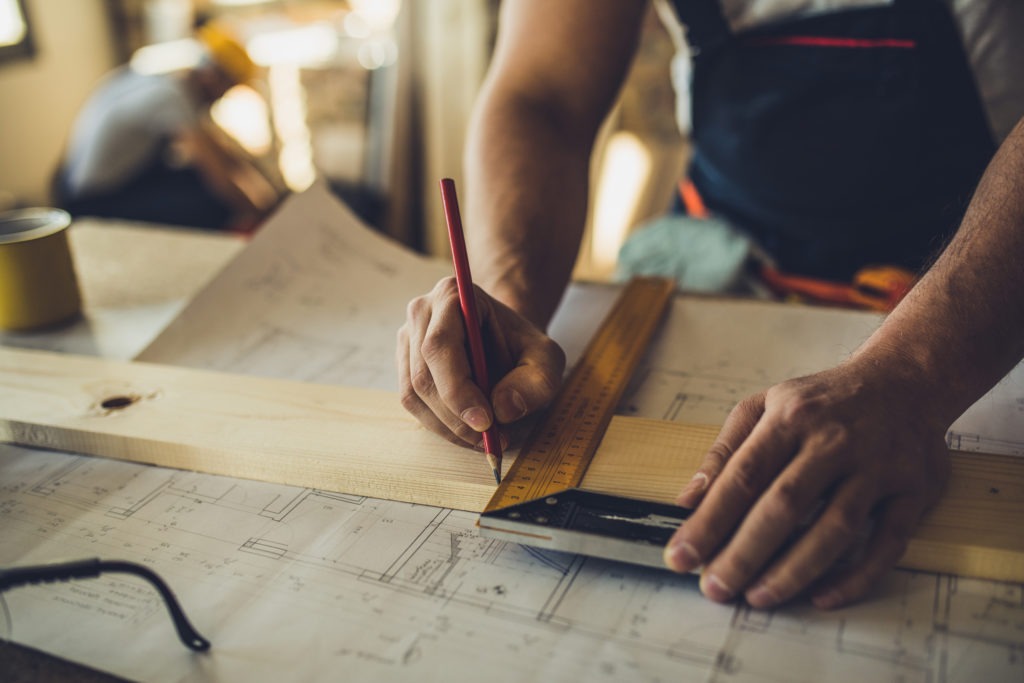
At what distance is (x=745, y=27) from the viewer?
47.7 inches

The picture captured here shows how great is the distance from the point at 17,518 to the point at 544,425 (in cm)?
52

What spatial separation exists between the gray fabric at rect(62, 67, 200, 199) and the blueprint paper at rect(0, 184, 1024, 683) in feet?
8.59

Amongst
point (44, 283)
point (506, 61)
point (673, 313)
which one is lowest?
point (673, 313)

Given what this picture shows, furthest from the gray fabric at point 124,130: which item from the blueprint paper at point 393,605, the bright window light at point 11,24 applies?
the blueprint paper at point 393,605

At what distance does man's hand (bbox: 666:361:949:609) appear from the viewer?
1.98ft

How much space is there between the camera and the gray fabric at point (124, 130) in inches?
124

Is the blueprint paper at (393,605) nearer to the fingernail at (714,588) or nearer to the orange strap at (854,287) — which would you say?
the fingernail at (714,588)

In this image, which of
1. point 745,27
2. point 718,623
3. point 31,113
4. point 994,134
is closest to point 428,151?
point 31,113

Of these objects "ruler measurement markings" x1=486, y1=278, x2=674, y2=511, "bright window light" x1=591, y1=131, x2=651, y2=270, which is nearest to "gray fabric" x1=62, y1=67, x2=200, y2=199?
"bright window light" x1=591, y1=131, x2=651, y2=270

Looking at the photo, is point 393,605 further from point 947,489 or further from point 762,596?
point 947,489

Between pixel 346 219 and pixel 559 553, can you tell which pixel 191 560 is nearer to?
pixel 559 553

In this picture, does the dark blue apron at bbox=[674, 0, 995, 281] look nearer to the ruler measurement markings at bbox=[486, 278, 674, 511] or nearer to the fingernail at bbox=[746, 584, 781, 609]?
the ruler measurement markings at bbox=[486, 278, 674, 511]

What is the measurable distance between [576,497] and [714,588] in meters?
0.14

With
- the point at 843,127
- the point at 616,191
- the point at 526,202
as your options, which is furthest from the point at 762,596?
the point at 616,191
